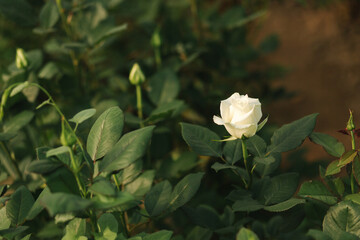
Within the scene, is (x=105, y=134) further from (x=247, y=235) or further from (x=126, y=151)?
(x=247, y=235)

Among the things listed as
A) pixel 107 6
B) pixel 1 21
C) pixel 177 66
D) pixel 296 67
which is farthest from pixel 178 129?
pixel 296 67

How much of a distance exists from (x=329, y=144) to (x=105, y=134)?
0.34m

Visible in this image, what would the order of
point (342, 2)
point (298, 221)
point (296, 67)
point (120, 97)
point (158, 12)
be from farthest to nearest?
point (342, 2)
point (296, 67)
point (158, 12)
point (120, 97)
point (298, 221)

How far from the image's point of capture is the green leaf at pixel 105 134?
0.61 meters

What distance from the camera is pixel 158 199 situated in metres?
0.70

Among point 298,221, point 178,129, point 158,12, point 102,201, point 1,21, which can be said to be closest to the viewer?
point 102,201

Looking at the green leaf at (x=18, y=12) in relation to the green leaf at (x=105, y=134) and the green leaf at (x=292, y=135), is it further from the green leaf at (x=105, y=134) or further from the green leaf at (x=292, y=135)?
the green leaf at (x=292, y=135)

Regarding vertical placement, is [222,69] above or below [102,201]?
below

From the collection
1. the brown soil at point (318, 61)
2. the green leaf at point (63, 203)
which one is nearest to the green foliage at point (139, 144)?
the green leaf at point (63, 203)

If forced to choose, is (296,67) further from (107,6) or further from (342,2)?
(107,6)

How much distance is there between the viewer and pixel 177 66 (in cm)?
116

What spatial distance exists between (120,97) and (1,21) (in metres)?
0.89

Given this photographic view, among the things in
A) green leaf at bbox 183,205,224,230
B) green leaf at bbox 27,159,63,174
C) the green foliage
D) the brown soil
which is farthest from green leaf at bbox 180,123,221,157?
the brown soil

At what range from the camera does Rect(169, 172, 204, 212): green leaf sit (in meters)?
0.66
